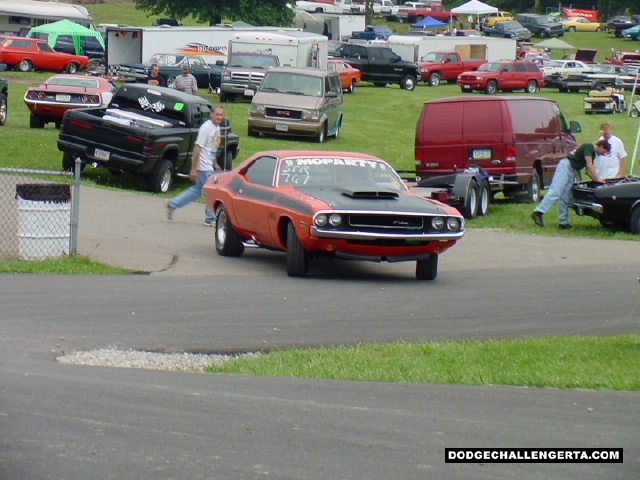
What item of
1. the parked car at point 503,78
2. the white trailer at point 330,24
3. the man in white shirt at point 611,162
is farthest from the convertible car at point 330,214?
the white trailer at point 330,24

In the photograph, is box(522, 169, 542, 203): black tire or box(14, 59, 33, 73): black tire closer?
box(522, 169, 542, 203): black tire

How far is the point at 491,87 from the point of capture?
Answer: 52.6m

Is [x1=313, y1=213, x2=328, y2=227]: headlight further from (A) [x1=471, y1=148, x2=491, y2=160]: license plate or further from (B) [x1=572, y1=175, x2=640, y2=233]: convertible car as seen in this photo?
(A) [x1=471, y1=148, x2=491, y2=160]: license plate

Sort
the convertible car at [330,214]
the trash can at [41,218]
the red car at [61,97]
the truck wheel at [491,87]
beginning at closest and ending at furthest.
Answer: the convertible car at [330,214], the trash can at [41,218], the red car at [61,97], the truck wheel at [491,87]

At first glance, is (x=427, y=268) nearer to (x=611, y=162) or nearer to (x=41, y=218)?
(x=41, y=218)

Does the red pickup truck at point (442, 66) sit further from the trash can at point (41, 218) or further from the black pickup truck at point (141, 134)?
the trash can at point (41, 218)

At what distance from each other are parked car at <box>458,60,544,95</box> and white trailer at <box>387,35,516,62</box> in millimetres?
8356

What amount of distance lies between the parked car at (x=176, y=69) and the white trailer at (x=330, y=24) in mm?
29676

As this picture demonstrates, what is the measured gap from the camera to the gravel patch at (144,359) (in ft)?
26.5

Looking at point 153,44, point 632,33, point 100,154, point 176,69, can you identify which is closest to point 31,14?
point 153,44

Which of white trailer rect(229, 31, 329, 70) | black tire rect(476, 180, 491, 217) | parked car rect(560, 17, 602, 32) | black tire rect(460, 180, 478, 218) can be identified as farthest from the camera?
parked car rect(560, 17, 602, 32)

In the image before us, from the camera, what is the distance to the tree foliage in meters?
64.9

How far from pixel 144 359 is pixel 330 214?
3840 mm

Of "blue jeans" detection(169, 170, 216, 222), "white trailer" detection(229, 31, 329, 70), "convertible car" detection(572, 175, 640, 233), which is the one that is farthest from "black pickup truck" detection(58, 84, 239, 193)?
"white trailer" detection(229, 31, 329, 70)
